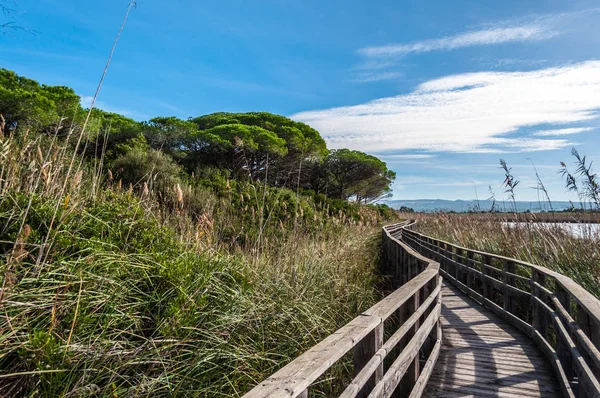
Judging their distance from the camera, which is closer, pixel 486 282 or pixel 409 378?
pixel 409 378

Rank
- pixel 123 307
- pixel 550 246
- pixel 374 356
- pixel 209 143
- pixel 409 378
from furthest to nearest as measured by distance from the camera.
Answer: pixel 209 143 → pixel 550 246 → pixel 409 378 → pixel 123 307 → pixel 374 356

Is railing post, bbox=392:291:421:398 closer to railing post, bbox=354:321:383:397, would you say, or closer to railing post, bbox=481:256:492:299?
railing post, bbox=354:321:383:397

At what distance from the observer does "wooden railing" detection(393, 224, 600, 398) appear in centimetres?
324

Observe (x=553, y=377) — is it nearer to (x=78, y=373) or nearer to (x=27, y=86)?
(x=78, y=373)

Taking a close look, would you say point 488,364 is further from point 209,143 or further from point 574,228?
point 209,143

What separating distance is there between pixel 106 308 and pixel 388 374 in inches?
84.6

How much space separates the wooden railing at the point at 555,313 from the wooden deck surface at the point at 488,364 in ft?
0.54

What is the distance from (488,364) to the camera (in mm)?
4832

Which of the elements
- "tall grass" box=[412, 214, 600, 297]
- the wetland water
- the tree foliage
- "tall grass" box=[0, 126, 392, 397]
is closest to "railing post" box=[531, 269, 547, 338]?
"tall grass" box=[412, 214, 600, 297]

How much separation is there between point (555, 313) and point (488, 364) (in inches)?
37.4

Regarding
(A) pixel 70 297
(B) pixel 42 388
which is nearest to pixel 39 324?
(A) pixel 70 297

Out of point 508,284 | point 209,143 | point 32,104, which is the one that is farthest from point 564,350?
point 209,143

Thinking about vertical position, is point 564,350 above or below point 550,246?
below

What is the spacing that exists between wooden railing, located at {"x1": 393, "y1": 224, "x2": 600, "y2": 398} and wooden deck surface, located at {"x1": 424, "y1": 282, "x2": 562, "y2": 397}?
0.17 metres
